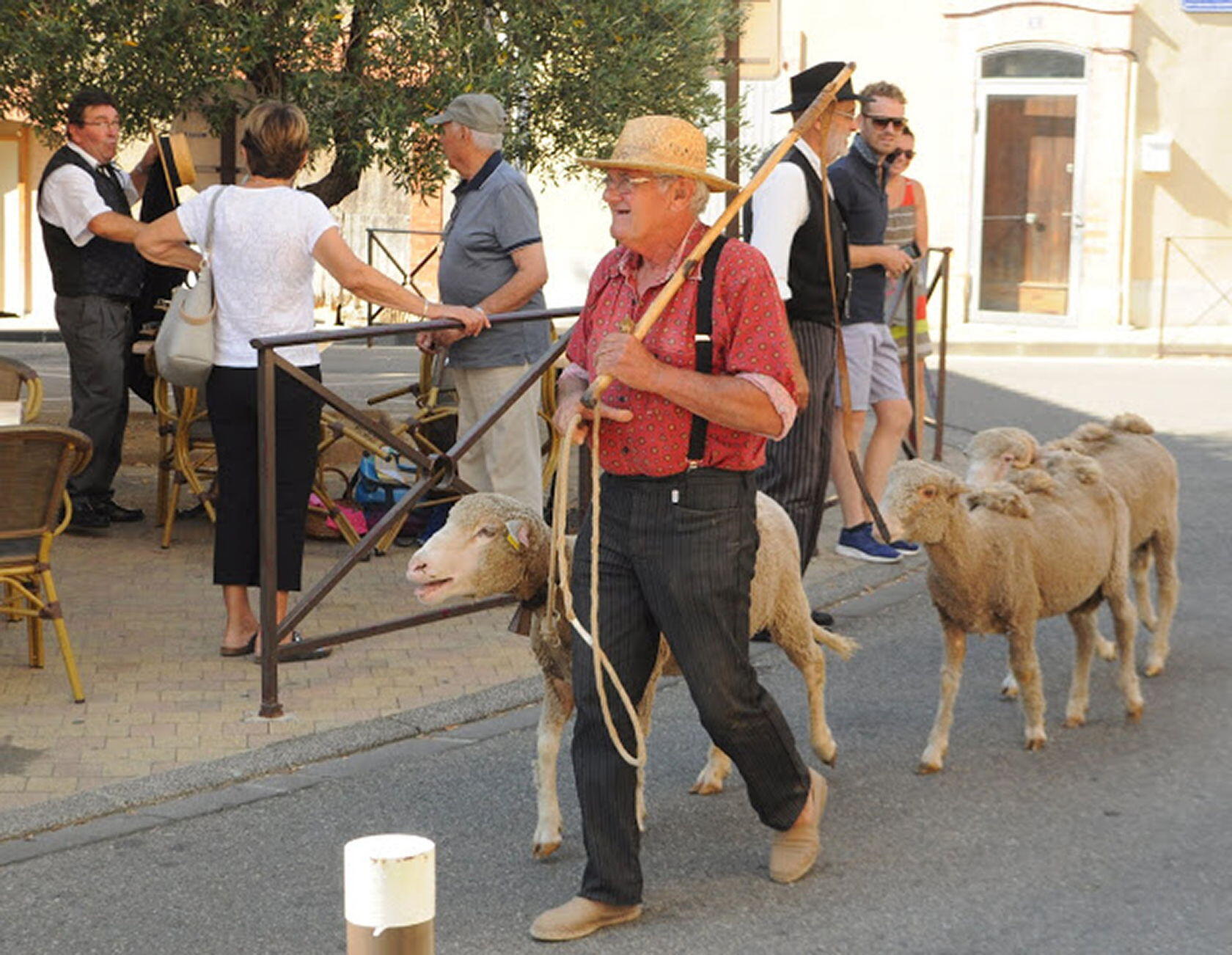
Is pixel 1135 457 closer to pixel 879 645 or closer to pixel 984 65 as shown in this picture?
pixel 879 645

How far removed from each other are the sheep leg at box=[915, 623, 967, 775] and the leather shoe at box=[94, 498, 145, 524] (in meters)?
5.23

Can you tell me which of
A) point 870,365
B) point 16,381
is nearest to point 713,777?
point 870,365

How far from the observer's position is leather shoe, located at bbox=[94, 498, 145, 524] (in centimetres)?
1046

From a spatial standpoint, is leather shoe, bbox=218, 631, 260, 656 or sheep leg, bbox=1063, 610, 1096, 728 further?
leather shoe, bbox=218, 631, 260, 656

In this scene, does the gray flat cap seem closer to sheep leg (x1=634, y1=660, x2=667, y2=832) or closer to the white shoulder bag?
the white shoulder bag

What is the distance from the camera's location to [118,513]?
10.6m

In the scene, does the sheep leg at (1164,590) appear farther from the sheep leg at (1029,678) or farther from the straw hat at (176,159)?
the straw hat at (176,159)

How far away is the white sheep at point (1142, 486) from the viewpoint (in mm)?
7672

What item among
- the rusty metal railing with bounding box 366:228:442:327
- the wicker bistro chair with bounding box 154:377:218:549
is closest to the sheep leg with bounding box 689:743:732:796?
the wicker bistro chair with bounding box 154:377:218:549

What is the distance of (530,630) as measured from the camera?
5832 mm

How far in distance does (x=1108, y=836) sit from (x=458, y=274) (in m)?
3.96

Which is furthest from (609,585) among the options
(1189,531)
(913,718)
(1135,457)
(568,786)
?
(1189,531)

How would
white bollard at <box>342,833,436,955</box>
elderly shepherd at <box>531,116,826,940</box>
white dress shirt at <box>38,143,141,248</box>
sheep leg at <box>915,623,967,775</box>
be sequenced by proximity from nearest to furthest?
white bollard at <box>342,833,436,955</box> → elderly shepherd at <box>531,116,826,940</box> → sheep leg at <box>915,623,967,775</box> → white dress shirt at <box>38,143,141,248</box>

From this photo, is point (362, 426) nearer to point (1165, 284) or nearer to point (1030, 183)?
point (1165, 284)
